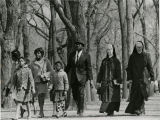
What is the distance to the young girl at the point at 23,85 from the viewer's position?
13.1 metres

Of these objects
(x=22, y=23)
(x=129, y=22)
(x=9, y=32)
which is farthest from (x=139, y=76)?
(x=22, y=23)

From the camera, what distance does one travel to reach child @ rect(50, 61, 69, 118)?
1389cm

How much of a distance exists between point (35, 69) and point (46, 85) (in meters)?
0.54

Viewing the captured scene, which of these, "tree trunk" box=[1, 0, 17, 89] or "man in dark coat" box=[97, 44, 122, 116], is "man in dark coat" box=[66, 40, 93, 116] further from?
"tree trunk" box=[1, 0, 17, 89]

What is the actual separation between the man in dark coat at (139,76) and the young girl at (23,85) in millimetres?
2870

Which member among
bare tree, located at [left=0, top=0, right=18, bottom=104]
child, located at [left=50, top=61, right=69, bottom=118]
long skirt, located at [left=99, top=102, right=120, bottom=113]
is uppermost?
bare tree, located at [left=0, top=0, right=18, bottom=104]

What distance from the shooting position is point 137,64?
14.2m

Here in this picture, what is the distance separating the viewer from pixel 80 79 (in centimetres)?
1384

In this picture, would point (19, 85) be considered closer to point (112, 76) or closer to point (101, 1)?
point (112, 76)

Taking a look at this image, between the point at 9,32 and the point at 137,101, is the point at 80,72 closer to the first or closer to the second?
the point at 137,101

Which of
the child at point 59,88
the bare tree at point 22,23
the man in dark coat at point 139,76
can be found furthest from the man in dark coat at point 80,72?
the bare tree at point 22,23

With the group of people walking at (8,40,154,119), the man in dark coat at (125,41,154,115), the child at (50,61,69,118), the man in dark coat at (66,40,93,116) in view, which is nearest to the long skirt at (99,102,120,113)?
the group of people walking at (8,40,154,119)

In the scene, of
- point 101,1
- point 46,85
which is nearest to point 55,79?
point 46,85

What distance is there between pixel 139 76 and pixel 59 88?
2.20 metres
